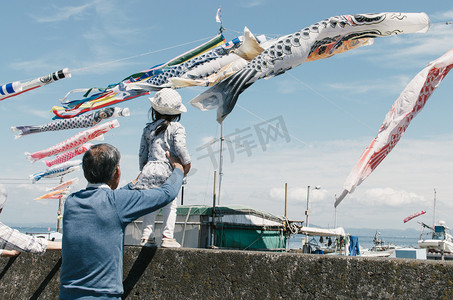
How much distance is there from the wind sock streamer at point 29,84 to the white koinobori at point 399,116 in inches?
277

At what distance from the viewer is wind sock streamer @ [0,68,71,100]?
9.80m

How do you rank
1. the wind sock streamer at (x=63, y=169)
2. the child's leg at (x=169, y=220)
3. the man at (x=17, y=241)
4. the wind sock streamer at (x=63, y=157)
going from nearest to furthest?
the man at (x=17, y=241) < the child's leg at (x=169, y=220) < the wind sock streamer at (x=63, y=157) < the wind sock streamer at (x=63, y=169)

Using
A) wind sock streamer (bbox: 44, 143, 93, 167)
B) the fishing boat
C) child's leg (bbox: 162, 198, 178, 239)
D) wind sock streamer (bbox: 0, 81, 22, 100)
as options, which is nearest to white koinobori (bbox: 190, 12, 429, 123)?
child's leg (bbox: 162, 198, 178, 239)

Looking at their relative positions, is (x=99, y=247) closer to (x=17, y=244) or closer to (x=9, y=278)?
(x=17, y=244)

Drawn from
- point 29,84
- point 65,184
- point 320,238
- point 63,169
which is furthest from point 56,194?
point 29,84

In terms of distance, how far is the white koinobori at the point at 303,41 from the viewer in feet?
23.7

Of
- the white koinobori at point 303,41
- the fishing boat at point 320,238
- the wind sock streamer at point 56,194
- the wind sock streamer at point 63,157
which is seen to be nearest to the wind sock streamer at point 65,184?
the wind sock streamer at point 56,194

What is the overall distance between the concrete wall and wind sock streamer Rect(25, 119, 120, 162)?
15.3m

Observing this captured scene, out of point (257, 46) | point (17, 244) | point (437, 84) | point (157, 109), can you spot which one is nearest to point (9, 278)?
point (17, 244)

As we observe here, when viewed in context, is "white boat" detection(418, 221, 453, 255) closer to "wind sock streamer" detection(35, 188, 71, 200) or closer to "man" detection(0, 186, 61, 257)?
"wind sock streamer" detection(35, 188, 71, 200)

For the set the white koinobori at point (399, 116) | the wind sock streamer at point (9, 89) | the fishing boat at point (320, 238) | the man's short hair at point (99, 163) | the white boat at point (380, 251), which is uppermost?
the wind sock streamer at point (9, 89)

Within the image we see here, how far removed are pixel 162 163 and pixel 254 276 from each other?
1.65m

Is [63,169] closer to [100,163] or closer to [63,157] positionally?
[63,157]

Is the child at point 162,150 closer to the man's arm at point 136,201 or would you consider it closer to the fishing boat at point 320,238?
the man's arm at point 136,201
